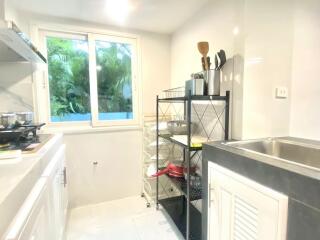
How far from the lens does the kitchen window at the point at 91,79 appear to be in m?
2.24

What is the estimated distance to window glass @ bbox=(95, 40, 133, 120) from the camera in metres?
2.41

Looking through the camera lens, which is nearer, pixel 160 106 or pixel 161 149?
pixel 161 149

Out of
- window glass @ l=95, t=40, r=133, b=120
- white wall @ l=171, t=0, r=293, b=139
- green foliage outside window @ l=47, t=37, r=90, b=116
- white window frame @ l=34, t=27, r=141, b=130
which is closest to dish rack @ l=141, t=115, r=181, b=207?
white window frame @ l=34, t=27, r=141, b=130

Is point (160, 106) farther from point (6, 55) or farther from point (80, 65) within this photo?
point (6, 55)

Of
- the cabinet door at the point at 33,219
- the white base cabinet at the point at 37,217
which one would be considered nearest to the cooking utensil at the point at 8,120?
the white base cabinet at the point at 37,217

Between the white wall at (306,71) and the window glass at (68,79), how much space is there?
2074 mm

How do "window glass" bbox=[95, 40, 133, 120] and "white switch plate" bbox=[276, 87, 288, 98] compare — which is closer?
"white switch plate" bbox=[276, 87, 288, 98]

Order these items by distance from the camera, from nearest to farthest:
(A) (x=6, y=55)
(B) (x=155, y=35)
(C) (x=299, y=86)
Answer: (C) (x=299, y=86), (A) (x=6, y=55), (B) (x=155, y=35)

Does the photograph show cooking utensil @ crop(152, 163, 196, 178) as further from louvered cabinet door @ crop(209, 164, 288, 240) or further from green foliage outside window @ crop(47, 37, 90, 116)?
green foliage outside window @ crop(47, 37, 90, 116)

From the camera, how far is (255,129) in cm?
158

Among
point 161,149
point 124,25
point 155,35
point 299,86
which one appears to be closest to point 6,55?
point 124,25

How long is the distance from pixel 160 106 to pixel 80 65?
42.2 inches

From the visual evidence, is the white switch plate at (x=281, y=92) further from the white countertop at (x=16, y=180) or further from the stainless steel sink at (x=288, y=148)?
the white countertop at (x=16, y=180)

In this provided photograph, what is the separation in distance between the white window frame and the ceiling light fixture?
287 mm
